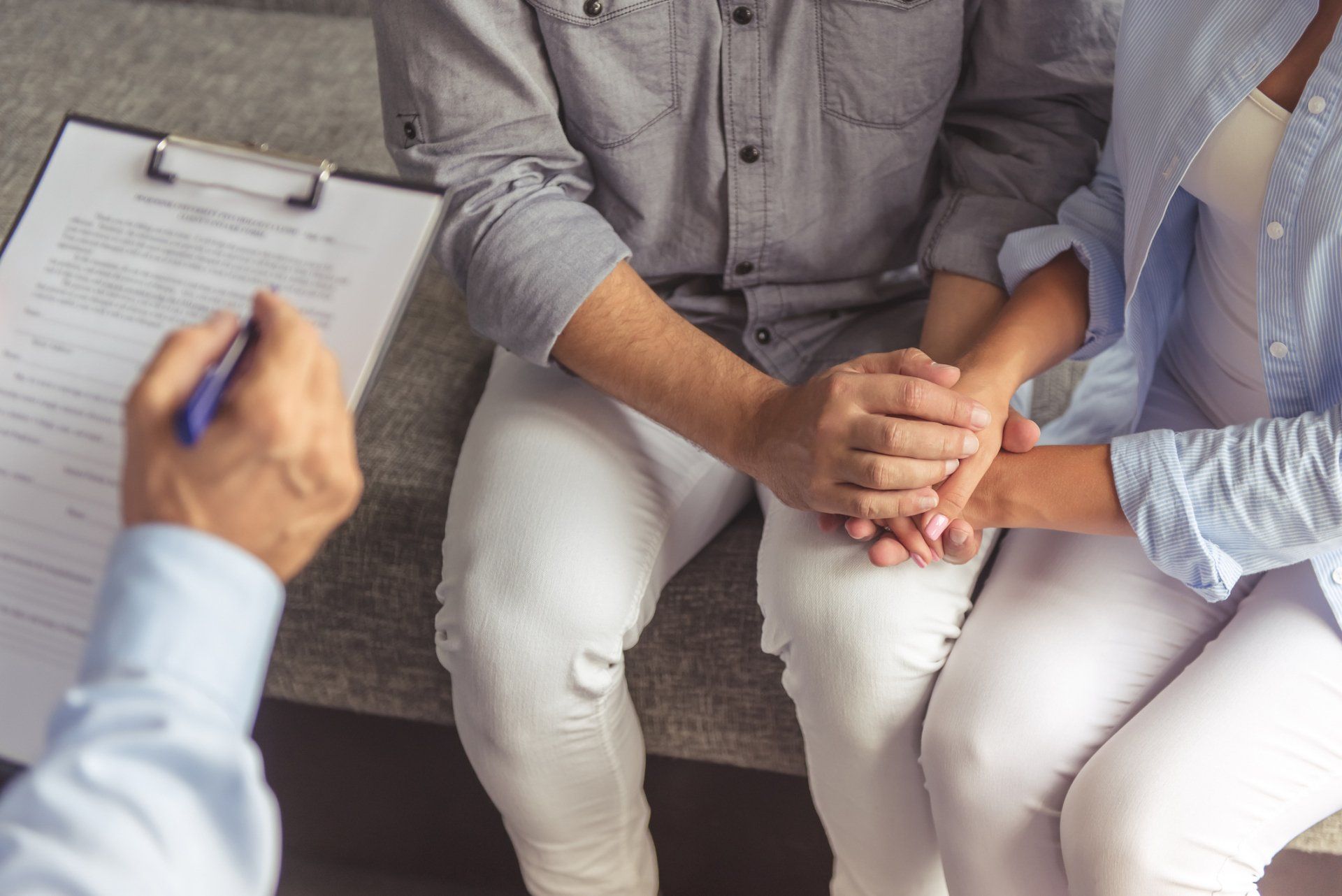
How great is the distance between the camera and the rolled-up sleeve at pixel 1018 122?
3.13 feet

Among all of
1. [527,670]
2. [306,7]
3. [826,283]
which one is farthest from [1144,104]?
[306,7]

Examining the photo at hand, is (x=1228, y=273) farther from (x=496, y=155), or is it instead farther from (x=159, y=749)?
(x=159, y=749)

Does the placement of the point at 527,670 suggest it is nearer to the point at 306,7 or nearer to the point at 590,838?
the point at 590,838

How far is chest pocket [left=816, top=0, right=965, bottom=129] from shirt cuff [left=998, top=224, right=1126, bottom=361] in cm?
16

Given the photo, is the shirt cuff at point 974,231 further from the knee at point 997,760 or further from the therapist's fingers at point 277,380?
the therapist's fingers at point 277,380

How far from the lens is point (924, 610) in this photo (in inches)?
34.5

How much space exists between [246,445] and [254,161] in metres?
0.30

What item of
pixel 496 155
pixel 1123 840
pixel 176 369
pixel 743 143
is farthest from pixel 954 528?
Result: pixel 176 369

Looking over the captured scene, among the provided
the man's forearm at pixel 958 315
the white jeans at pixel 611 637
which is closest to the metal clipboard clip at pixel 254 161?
the white jeans at pixel 611 637

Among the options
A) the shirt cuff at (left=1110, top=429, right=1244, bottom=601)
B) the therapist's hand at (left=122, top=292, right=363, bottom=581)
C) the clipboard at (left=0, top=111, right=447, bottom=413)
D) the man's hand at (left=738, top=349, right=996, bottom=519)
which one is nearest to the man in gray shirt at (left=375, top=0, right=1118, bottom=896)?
the man's hand at (left=738, top=349, right=996, bottom=519)

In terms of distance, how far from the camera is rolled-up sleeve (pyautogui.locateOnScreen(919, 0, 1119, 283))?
95 cm

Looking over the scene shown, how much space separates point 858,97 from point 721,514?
40cm

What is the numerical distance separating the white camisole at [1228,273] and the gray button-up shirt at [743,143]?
0.52 feet

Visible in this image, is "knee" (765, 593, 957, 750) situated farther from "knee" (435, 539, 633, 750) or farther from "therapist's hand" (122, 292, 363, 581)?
"therapist's hand" (122, 292, 363, 581)
